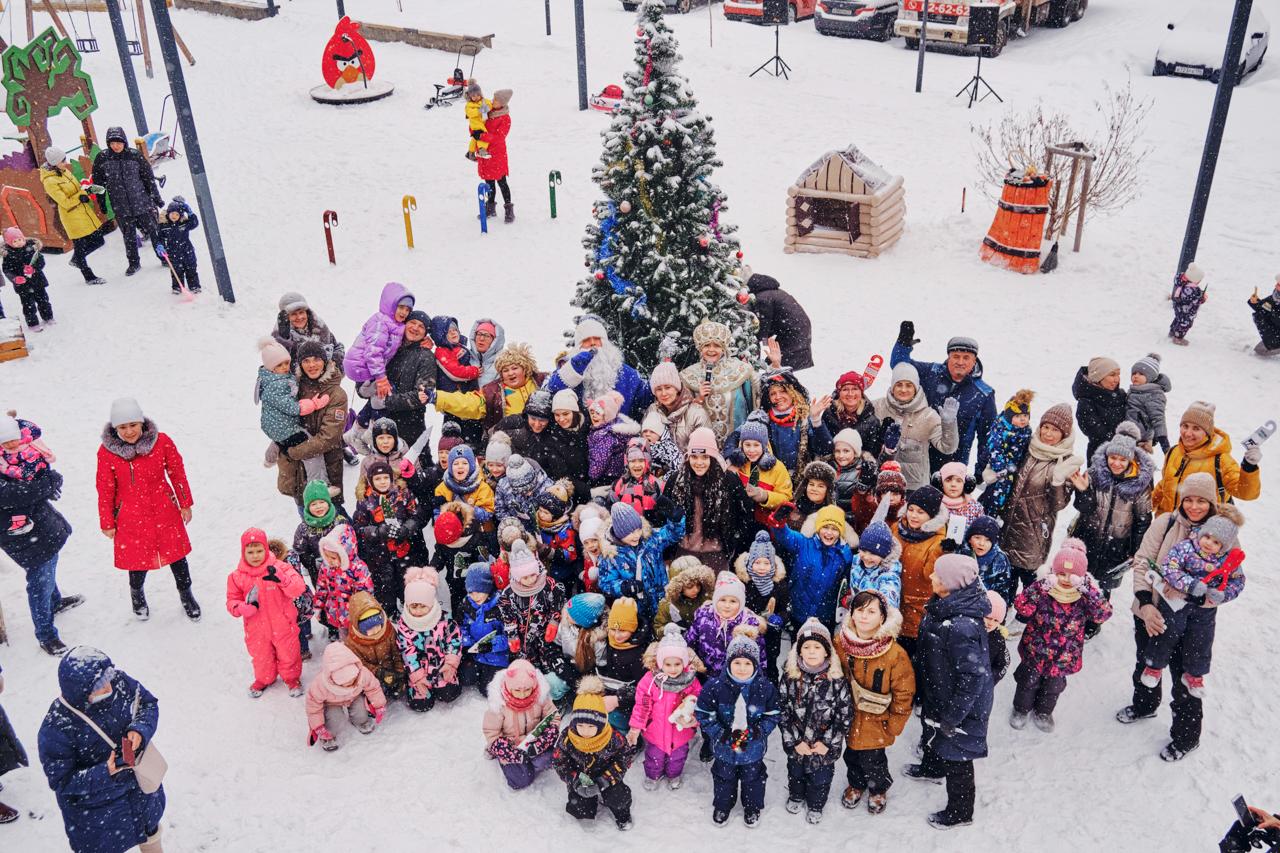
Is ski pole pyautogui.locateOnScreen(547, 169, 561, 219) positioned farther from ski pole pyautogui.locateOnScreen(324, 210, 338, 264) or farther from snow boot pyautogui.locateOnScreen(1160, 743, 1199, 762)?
snow boot pyautogui.locateOnScreen(1160, 743, 1199, 762)

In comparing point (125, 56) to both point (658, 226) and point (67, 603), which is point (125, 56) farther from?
point (658, 226)

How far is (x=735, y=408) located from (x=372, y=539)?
284 cm

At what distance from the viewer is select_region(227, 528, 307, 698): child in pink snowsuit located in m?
6.30

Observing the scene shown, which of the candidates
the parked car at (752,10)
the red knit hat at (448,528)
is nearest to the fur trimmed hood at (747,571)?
the red knit hat at (448,528)

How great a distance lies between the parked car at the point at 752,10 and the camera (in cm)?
2364

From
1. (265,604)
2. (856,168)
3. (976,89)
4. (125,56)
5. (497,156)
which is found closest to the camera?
(265,604)

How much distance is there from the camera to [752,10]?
23.7m

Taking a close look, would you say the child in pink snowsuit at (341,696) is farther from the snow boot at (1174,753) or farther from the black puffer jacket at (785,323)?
the black puffer jacket at (785,323)

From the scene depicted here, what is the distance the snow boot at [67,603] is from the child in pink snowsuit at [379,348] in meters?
2.48

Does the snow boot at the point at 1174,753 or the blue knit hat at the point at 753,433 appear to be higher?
the blue knit hat at the point at 753,433

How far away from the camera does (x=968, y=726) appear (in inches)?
210

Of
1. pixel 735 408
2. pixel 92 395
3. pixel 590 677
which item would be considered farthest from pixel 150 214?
pixel 590 677

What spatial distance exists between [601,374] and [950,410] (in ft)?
8.76

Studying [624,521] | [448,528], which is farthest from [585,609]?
[448,528]
